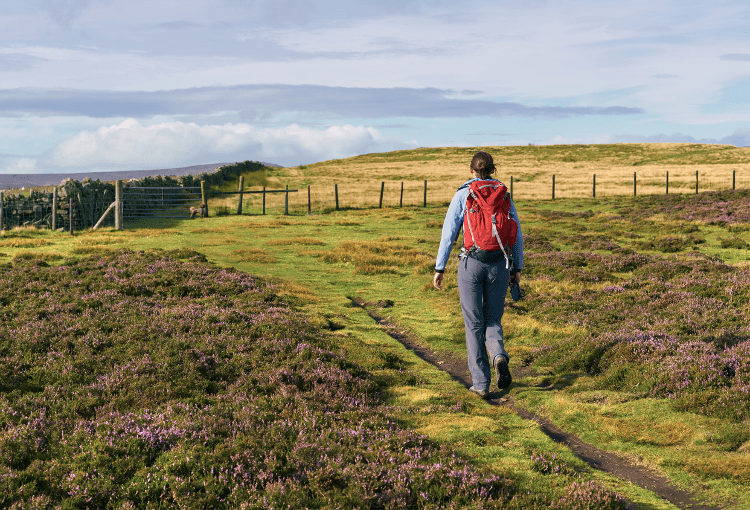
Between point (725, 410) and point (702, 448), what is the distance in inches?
40.7

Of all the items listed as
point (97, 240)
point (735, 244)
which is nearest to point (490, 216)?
point (735, 244)

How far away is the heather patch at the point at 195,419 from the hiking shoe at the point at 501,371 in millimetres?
1840

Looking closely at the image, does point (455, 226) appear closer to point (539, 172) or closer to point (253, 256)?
point (253, 256)

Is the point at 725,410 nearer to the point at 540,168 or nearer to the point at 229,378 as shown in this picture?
the point at 229,378

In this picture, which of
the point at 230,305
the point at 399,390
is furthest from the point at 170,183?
the point at 399,390

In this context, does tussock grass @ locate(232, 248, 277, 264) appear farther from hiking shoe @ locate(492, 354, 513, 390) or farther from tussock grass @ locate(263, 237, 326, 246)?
hiking shoe @ locate(492, 354, 513, 390)

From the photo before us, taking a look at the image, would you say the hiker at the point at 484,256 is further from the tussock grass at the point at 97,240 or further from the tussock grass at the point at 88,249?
the tussock grass at the point at 97,240

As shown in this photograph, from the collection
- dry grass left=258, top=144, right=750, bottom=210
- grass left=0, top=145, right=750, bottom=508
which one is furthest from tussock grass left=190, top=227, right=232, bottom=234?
dry grass left=258, top=144, right=750, bottom=210

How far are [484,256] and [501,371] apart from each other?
1.71m

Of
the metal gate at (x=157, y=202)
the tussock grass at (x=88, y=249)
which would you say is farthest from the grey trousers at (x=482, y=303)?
the metal gate at (x=157, y=202)

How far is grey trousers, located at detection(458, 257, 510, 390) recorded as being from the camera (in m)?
7.76

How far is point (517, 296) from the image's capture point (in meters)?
8.24

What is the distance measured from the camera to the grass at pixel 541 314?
6.19 m

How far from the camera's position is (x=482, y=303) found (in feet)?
26.1
